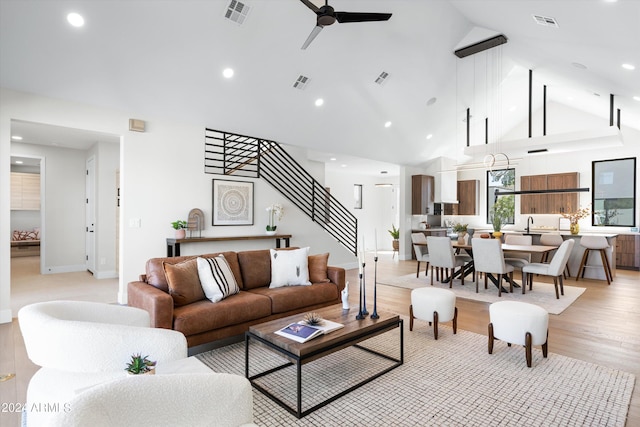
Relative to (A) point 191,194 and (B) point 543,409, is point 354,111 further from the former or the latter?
(B) point 543,409

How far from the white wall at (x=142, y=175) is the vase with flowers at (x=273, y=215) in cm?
51

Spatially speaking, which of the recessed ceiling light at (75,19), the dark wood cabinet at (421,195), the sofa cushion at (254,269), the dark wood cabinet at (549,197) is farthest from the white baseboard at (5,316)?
the dark wood cabinet at (549,197)

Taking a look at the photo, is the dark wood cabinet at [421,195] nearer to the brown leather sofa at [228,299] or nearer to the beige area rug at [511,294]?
the beige area rug at [511,294]

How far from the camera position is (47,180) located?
7.25 meters

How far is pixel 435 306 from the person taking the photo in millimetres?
3529

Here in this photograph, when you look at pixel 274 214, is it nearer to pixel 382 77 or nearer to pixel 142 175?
pixel 142 175

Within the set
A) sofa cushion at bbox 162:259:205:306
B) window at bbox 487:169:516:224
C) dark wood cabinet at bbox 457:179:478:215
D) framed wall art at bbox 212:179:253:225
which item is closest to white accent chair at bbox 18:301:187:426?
sofa cushion at bbox 162:259:205:306

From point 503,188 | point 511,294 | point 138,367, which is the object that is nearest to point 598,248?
point 511,294

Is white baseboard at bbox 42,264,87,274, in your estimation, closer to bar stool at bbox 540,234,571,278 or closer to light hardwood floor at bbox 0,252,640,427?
light hardwood floor at bbox 0,252,640,427

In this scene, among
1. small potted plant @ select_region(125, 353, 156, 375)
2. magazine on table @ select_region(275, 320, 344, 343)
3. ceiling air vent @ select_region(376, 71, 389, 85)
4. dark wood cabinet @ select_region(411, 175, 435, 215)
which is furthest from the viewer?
dark wood cabinet @ select_region(411, 175, 435, 215)

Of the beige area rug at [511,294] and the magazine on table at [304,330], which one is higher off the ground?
the magazine on table at [304,330]

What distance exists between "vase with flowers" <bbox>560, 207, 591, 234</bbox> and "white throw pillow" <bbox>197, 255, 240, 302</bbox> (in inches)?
290

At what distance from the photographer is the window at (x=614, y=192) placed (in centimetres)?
829

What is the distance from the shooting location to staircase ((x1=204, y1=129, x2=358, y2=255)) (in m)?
5.82
